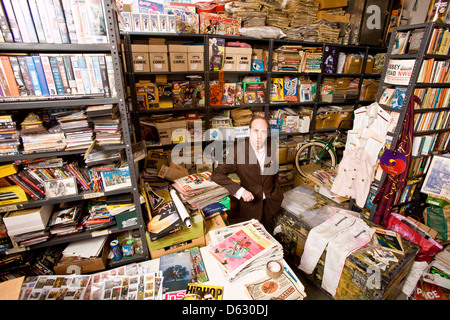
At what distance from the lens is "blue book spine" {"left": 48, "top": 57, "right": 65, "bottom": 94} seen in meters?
1.42

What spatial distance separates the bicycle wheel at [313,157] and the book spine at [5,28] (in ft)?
12.3

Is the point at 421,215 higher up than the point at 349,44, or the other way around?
the point at 349,44

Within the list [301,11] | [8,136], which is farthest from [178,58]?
[301,11]

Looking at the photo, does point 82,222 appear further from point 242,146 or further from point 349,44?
point 349,44

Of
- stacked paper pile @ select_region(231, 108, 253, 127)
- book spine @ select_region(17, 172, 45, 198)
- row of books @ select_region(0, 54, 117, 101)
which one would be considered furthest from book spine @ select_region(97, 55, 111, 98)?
stacked paper pile @ select_region(231, 108, 253, 127)

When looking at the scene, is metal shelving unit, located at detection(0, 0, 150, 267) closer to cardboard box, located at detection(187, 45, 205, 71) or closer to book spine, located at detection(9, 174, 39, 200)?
book spine, located at detection(9, 174, 39, 200)

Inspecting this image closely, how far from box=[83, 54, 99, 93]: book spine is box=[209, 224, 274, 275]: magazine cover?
1332 mm

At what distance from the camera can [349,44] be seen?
390 centimetres

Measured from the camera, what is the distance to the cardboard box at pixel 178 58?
2818mm

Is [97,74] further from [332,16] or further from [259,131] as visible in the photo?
[332,16]

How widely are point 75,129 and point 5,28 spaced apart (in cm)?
65
